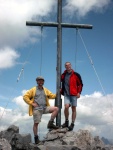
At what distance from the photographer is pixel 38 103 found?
46.7 ft

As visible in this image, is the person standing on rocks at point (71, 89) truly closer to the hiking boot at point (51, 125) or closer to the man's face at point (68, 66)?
the man's face at point (68, 66)

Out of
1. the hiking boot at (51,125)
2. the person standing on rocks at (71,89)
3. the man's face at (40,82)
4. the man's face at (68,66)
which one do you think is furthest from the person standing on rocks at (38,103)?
the man's face at (68,66)

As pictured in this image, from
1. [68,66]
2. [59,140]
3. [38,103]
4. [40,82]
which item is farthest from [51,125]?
[68,66]

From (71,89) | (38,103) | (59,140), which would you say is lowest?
(59,140)

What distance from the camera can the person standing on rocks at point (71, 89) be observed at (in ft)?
48.3

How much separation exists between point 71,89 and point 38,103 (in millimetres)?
1812

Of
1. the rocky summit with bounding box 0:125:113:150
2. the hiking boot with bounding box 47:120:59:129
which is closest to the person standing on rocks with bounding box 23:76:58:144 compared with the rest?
the hiking boot with bounding box 47:120:59:129

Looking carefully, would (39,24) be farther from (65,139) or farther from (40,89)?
(65,139)

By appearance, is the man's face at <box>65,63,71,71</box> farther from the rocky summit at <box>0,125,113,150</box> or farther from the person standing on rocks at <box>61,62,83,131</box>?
the rocky summit at <box>0,125,113,150</box>

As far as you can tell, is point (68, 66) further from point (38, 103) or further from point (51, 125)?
point (51, 125)

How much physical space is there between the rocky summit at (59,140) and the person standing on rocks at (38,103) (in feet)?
2.40

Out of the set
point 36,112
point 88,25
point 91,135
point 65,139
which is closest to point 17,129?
point 36,112

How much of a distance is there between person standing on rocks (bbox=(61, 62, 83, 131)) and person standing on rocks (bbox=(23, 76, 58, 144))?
84cm

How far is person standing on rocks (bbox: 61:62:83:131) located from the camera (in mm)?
14719
